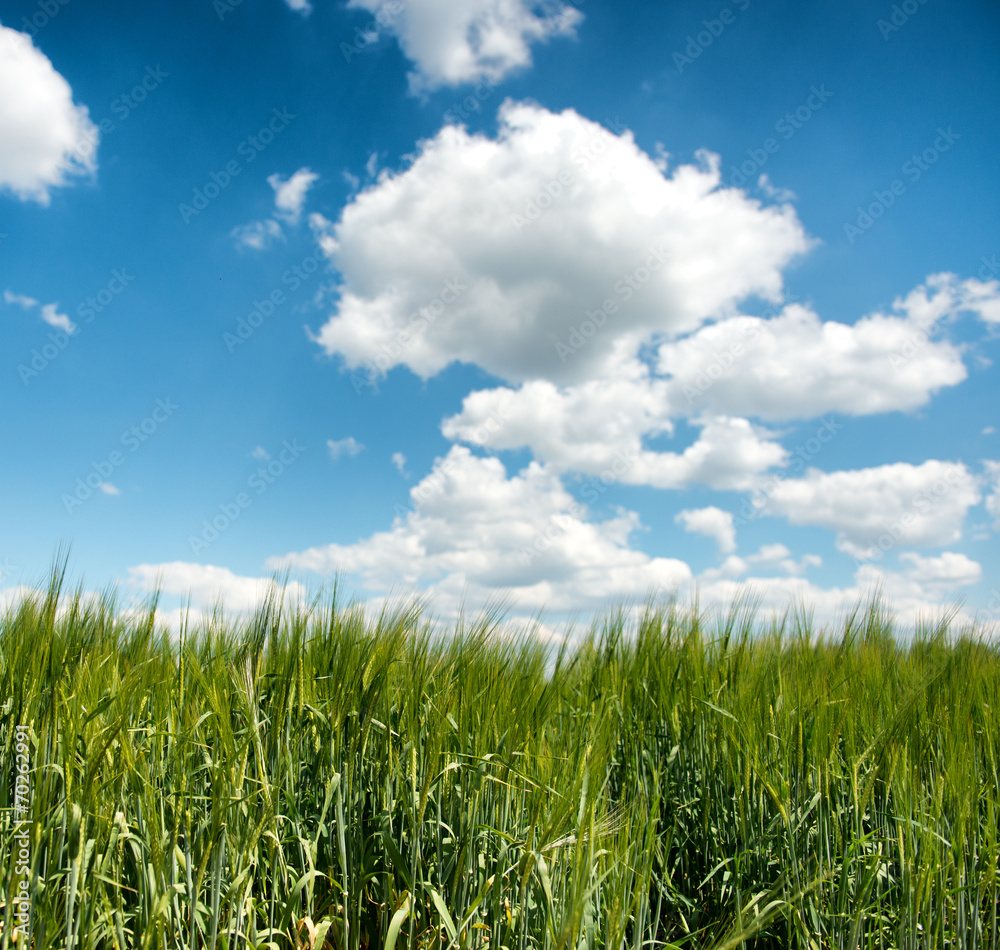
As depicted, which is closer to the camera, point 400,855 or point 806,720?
point 400,855

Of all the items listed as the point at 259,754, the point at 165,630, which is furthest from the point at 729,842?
the point at 165,630

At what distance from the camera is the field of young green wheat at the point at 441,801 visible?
1.79 metres

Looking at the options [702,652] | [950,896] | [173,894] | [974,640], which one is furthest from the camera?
[974,640]

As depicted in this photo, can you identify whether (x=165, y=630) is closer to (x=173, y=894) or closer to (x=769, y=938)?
(x=173, y=894)

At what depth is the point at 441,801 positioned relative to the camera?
2.18 meters

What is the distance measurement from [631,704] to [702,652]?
39 cm

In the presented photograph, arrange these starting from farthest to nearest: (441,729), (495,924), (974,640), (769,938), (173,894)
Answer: (974,640), (769,938), (441,729), (495,924), (173,894)

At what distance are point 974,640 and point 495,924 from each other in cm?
465

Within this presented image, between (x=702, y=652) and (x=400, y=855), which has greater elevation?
(x=702, y=652)

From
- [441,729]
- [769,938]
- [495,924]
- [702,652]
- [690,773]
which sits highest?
[702,652]

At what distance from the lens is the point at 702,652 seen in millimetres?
2988

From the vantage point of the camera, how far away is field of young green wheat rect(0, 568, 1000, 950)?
1.79m

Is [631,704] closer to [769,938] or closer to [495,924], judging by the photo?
[769,938]

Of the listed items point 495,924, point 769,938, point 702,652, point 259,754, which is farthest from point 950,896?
point 259,754
